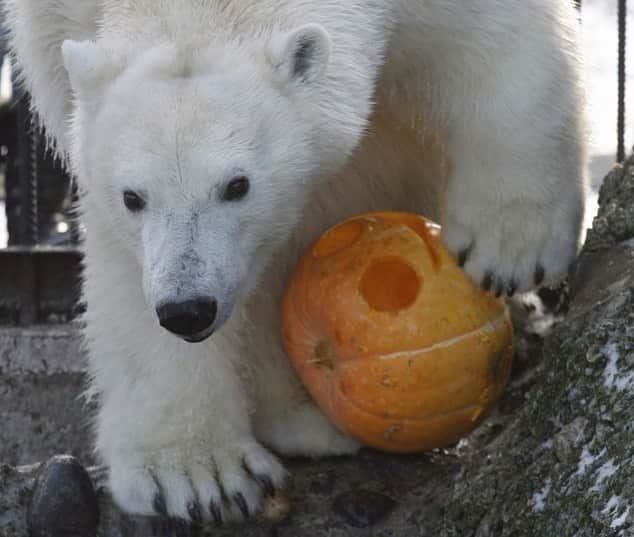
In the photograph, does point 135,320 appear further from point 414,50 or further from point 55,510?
point 414,50

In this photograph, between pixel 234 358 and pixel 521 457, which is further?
pixel 234 358

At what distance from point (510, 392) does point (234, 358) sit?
2.36 ft

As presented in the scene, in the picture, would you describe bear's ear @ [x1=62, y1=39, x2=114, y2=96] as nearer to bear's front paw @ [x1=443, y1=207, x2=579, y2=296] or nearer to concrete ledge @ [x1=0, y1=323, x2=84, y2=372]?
bear's front paw @ [x1=443, y1=207, x2=579, y2=296]

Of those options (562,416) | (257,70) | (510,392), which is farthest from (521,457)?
(257,70)

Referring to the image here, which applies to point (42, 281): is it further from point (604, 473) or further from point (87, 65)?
point (604, 473)

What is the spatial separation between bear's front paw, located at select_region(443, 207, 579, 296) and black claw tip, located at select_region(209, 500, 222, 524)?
2.66 ft

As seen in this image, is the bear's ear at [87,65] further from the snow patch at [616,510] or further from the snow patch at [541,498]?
the snow patch at [616,510]

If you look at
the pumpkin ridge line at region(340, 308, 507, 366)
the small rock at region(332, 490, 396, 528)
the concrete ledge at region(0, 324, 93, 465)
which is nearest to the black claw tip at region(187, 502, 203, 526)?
the small rock at region(332, 490, 396, 528)

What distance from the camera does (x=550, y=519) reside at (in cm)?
257

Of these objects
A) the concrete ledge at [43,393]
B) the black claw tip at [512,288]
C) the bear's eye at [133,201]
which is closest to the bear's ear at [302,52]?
the bear's eye at [133,201]

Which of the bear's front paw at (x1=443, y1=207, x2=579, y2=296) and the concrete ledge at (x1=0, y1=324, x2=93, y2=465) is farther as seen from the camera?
the concrete ledge at (x1=0, y1=324, x2=93, y2=465)

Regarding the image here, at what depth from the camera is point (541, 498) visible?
2631 millimetres

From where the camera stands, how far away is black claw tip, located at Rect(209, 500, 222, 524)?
320cm

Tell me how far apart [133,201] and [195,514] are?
79 cm
